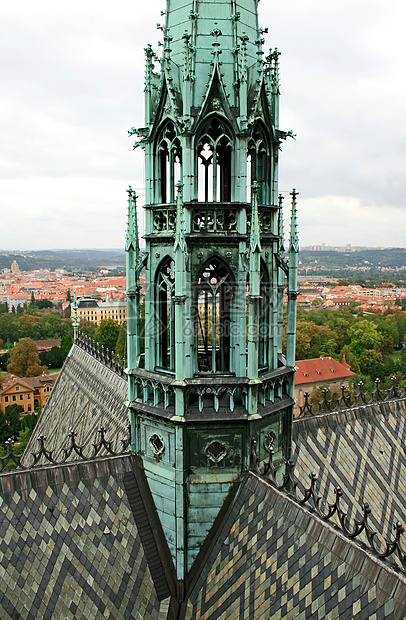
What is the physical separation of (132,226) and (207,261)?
8.12 feet

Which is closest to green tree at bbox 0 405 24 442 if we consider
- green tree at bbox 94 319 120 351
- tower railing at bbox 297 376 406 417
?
green tree at bbox 94 319 120 351

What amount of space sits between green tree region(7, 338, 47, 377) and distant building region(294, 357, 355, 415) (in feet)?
149

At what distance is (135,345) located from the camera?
13664 millimetres

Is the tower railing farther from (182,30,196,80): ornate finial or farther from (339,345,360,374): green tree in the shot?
(339,345,360,374): green tree

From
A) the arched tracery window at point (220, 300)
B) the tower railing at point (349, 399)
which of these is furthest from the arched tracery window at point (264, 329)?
the tower railing at point (349, 399)

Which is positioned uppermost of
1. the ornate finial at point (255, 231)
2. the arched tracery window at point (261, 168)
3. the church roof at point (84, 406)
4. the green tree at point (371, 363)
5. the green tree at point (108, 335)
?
the arched tracery window at point (261, 168)

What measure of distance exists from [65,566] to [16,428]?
1812 inches

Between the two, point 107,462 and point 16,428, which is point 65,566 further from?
point 16,428

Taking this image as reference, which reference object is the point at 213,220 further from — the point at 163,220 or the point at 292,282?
the point at 292,282

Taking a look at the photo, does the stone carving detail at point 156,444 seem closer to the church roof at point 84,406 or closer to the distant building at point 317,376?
the church roof at point 84,406

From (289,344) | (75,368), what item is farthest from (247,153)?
(75,368)

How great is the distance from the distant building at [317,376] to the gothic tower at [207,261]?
6040cm

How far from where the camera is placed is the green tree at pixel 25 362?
92625 mm

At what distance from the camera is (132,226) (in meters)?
13.4
